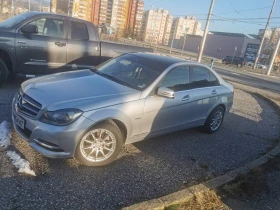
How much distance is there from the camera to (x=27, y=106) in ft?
10.8

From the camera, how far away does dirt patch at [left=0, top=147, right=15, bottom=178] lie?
296 cm

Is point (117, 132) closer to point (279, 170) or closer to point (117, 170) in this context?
point (117, 170)

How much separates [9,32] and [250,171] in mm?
5653

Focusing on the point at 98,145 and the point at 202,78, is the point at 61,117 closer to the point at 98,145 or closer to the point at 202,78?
the point at 98,145

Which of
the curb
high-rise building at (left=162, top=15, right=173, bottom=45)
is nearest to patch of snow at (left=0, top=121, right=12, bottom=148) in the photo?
the curb

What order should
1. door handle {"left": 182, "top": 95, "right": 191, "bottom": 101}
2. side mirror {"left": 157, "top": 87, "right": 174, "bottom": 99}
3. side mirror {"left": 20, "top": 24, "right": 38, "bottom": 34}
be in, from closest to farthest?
side mirror {"left": 157, "top": 87, "right": 174, "bottom": 99} < door handle {"left": 182, "top": 95, "right": 191, "bottom": 101} < side mirror {"left": 20, "top": 24, "right": 38, "bottom": 34}

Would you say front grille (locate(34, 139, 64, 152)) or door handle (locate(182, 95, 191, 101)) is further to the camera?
door handle (locate(182, 95, 191, 101))

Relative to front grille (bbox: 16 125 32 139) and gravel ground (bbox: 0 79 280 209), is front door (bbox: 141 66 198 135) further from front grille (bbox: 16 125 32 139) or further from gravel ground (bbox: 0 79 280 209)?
front grille (bbox: 16 125 32 139)

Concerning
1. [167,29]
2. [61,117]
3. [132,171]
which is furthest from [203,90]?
[167,29]

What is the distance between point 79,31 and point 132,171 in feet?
15.1

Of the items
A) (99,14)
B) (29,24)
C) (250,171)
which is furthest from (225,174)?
(99,14)

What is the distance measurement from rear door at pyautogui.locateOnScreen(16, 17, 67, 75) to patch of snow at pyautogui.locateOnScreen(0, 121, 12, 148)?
2.30m

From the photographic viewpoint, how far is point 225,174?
12.2 feet

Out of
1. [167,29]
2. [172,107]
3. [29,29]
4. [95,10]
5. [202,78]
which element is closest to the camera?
[172,107]
